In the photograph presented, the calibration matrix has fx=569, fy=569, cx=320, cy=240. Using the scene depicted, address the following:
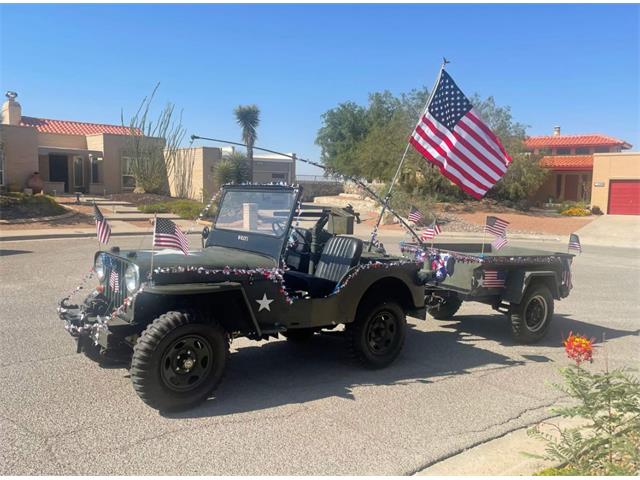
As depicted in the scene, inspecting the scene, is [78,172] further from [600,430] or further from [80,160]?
[600,430]

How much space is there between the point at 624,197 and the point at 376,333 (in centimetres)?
3551

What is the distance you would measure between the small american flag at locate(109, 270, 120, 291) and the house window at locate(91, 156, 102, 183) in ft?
97.1

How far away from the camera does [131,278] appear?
14.8 ft

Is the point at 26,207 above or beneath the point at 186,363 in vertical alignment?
above

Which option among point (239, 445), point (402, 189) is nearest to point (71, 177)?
point (402, 189)

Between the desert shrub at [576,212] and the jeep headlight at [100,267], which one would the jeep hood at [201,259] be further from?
the desert shrub at [576,212]

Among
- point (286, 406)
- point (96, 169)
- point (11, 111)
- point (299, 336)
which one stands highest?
point (11, 111)

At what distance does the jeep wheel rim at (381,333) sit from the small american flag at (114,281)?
7.78 feet

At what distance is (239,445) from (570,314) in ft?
22.0

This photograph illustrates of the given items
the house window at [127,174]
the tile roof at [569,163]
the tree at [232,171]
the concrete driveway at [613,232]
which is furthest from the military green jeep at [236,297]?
the tile roof at [569,163]

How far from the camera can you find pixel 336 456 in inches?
146

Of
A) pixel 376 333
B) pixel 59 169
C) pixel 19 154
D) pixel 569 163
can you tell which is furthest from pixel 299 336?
pixel 569 163

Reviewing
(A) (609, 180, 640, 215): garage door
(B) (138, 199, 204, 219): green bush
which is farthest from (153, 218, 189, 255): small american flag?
(A) (609, 180, 640, 215): garage door

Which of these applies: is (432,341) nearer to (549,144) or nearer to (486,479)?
(486,479)
